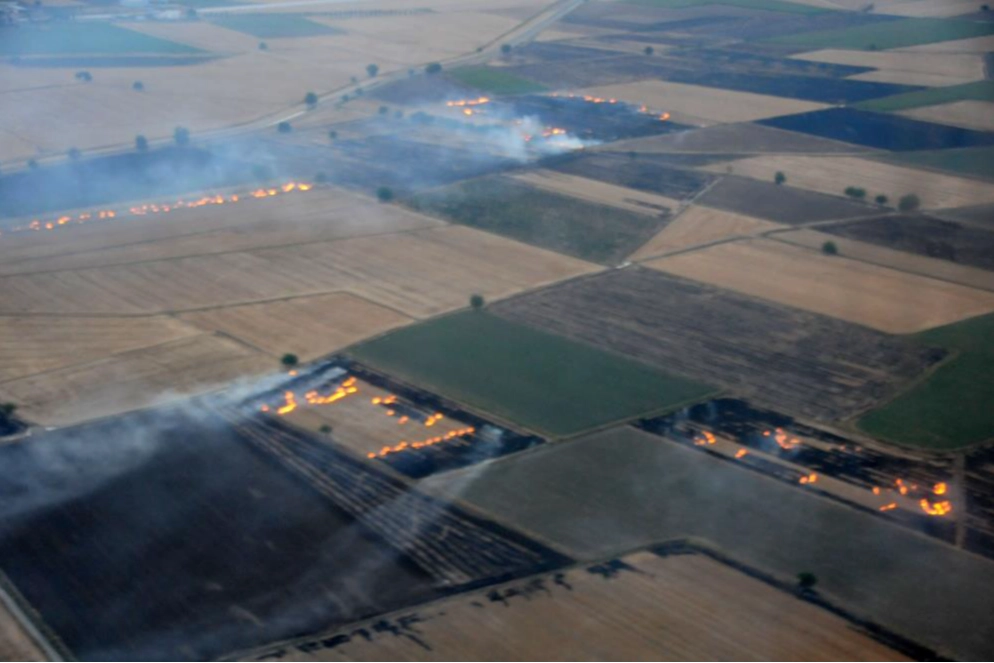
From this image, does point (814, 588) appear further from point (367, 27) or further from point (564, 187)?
point (367, 27)

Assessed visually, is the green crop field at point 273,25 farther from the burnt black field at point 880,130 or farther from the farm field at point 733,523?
the farm field at point 733,523

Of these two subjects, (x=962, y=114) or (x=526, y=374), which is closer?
(x=526, y=374)

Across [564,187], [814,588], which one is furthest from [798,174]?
[814,588]

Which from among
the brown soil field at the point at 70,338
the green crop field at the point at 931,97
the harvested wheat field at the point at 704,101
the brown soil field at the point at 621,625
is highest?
the green crop field at the point at 931,97

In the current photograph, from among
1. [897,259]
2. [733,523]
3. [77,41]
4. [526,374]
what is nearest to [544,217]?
[897,259]

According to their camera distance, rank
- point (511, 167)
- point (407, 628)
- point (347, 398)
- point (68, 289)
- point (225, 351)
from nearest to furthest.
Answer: point (407, 628)
point (347, 398)
point (225, 351)
point (68, 289)
point (511, 167)

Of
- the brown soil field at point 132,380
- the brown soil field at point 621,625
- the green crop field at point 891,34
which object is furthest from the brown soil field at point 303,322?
the green crop field at point 891,34

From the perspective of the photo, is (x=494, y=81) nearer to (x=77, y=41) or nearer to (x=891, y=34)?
(x=891, y=34)
